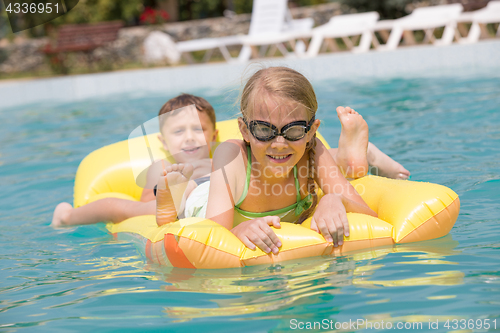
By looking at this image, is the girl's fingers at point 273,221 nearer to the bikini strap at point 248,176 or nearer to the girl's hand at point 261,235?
the girl's hand at point 261,235

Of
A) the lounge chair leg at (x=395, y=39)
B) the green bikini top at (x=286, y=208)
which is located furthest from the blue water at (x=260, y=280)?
the lounge chair leg at (x=395, y=39)

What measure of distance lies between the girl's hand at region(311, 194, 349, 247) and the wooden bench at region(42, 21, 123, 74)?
1102 cm

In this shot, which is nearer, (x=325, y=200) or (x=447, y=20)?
(x=325, y=200)

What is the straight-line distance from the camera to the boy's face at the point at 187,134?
129 inches

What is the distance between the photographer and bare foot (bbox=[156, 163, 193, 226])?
2496 millimetres

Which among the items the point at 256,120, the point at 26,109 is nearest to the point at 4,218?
the point at 256,120

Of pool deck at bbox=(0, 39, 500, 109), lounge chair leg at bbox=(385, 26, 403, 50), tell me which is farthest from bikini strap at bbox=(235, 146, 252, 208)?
lounge chair leg at bbox=(385, 26, 403, 50)

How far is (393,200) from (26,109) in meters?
8.17

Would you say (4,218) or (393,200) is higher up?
(393,200)

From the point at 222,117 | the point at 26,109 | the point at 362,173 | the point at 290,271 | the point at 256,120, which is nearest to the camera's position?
the point at 290,271

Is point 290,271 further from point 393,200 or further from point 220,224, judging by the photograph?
point 393,200

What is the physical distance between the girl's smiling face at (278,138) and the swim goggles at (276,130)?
0.01m

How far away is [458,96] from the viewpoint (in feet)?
20.9

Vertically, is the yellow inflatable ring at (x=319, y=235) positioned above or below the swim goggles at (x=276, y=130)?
below
